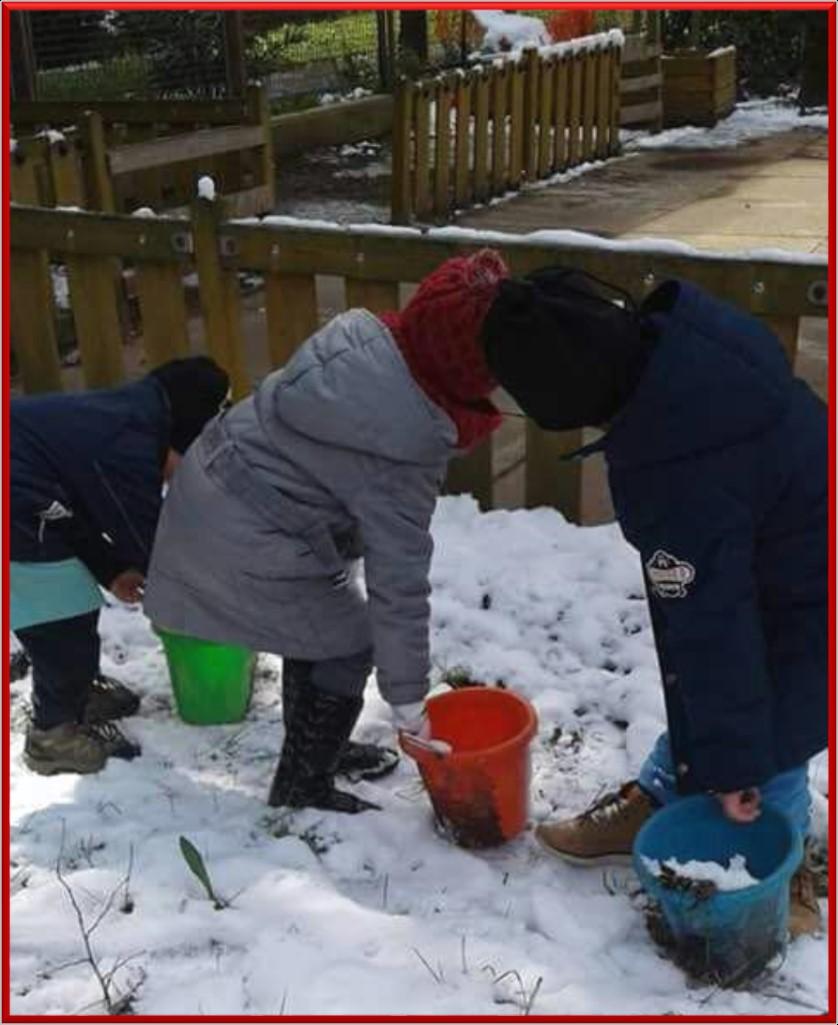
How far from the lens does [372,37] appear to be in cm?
1591

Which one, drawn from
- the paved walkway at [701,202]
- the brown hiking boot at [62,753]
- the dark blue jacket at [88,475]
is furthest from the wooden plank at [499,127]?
the brown hiking boot at [62,753]

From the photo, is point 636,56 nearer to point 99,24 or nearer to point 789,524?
point 99,24

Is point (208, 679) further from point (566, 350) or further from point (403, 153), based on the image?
point (403, 153)

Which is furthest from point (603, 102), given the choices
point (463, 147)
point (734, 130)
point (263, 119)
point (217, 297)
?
point (217, 297)

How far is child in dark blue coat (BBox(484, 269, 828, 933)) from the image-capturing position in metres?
1.97

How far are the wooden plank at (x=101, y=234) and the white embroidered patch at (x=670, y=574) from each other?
8.41ft

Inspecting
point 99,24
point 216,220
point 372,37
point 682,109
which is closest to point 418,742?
point 216,220

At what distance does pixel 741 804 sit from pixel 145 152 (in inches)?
220

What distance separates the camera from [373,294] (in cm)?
397

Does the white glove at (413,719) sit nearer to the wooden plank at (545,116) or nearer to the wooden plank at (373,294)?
the wooden plank at (373,294)

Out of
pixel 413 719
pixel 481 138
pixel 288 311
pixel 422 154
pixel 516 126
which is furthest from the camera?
pixel 516 126

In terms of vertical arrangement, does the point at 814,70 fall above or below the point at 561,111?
→ above

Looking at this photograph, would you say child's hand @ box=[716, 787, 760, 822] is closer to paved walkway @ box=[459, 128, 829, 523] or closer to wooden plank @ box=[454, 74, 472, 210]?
paved walkway @ box=[459, 128, 829, 523]

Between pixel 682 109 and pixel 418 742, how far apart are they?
11.9m
